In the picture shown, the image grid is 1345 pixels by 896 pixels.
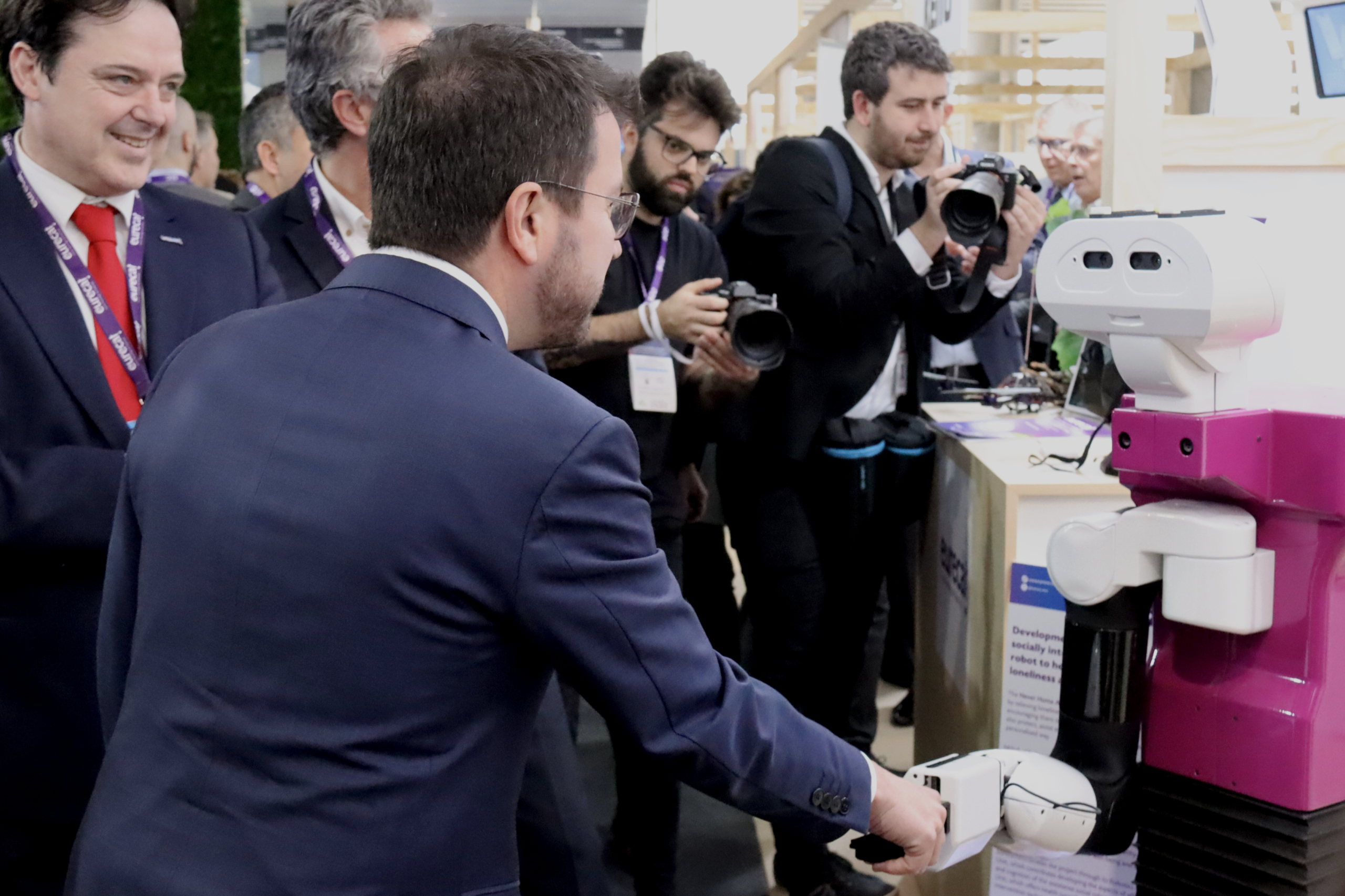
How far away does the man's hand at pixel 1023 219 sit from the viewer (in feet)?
7.75

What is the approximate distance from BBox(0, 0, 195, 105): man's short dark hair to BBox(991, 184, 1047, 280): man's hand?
148 cm

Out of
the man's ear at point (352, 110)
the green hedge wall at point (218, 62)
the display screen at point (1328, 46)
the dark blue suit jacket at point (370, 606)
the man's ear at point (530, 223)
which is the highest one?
the green hedge wall at point (218, 62)

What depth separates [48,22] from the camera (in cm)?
158

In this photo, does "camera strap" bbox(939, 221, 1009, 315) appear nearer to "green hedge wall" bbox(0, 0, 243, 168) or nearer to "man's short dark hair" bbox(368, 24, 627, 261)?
"man's short dark hair" bbox(368, 24, 627, 261)

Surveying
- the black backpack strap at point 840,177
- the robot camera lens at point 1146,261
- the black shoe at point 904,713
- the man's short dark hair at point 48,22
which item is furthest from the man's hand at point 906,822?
the black shoe at point 904,713

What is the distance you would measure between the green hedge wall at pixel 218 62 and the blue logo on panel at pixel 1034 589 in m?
4.54

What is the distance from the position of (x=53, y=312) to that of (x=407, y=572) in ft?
2.54

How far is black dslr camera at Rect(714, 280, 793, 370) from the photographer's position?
2.21m

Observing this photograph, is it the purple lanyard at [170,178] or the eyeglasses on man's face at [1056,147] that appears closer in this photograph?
the purple lanyard at [170,178]

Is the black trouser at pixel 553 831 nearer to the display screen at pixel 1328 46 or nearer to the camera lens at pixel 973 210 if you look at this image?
the camera lens at pixel 973 210

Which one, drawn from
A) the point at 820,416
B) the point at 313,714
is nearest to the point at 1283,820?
the point at 313,714

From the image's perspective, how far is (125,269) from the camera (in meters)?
1.64

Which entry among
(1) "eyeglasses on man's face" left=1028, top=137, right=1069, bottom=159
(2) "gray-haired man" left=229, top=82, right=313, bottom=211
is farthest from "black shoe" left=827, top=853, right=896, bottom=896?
(1) "eyeglasses on man's face" left=1028, top=137, right=1069, bottom=159

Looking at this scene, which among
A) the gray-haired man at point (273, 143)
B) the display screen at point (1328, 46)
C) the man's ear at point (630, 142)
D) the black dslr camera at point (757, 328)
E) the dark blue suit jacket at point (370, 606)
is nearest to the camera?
the dark blue suit jacket at point (370, 606)
